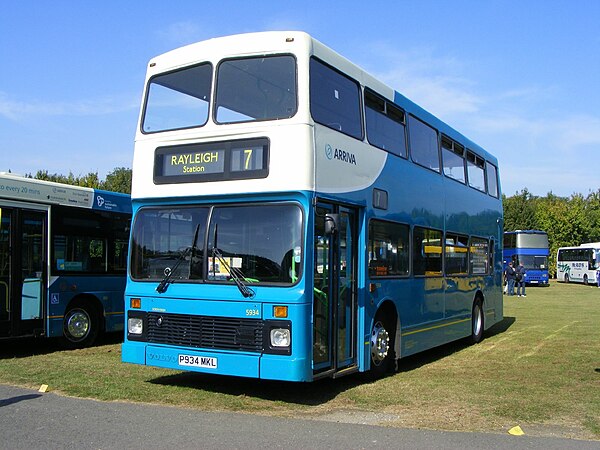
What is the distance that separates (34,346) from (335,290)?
7.63m

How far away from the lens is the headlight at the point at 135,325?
8656 millimetres

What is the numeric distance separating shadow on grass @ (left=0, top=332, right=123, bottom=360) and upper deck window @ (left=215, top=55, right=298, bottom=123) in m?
6.60

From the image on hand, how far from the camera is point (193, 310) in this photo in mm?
8219

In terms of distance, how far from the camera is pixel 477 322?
15273mm

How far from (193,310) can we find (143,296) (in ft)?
2.76

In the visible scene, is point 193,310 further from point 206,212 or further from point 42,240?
point 42,240

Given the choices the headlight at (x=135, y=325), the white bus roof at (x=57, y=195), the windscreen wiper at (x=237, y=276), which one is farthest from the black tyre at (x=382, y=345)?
the white bus roof at (x=57, y=195)

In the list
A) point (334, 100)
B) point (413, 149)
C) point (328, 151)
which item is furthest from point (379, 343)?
point (334, 100)

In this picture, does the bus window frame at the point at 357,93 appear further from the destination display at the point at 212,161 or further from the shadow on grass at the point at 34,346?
the shadow on grass at the point at 34,346

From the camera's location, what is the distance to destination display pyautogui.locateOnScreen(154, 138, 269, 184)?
8.05 m

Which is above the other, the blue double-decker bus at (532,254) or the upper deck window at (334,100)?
the upper deck window at (334,100)

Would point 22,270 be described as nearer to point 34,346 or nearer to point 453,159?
point 34,346

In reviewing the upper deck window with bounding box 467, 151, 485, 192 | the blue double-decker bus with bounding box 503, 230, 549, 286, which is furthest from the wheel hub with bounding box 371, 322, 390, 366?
the blue double-decker bus with bounding box 503, 230, 549, 286

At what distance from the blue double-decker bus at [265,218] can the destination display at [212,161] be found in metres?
0.02
